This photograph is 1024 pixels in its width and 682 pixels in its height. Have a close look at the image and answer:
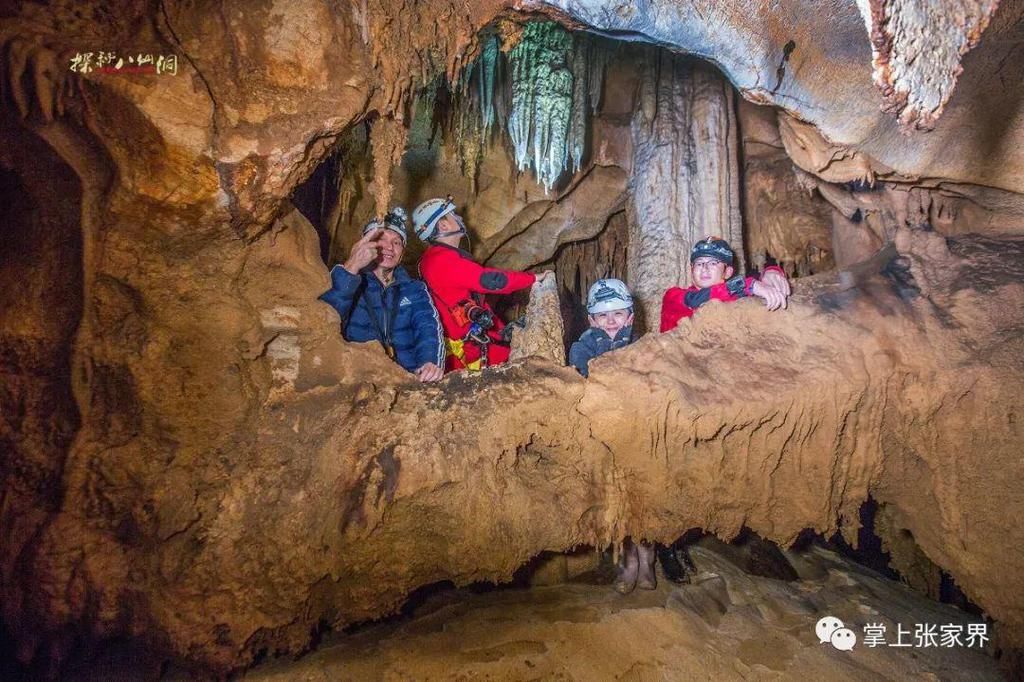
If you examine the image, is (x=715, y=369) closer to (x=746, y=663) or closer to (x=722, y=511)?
(x=722, y=511)

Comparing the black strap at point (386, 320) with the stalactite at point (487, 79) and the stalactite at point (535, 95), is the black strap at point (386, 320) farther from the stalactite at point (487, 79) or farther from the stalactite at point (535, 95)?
the stalactite at point (487, 79)

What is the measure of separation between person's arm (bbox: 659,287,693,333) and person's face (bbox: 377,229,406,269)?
1.91 m

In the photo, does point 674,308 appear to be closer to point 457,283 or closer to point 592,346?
point 592,346

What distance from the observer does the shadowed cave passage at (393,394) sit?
2.32 metres

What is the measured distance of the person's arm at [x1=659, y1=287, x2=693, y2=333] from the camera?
3.51 meters

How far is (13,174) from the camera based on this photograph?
2338 mm

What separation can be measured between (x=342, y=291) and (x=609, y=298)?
1.71 metres

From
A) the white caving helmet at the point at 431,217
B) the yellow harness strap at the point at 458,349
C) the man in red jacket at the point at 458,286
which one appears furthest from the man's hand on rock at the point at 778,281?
the white caving helmet at the point at 431,217

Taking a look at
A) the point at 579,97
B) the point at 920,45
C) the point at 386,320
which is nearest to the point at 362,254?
the point at 386,320

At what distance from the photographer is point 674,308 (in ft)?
11.7

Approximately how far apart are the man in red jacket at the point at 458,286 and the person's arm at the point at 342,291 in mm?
698

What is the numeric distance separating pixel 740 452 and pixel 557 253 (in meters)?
4.70

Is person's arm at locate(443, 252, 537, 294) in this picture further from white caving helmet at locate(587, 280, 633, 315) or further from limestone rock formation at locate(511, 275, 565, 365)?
white caving helmet at locate(587, 280, 633, 315)

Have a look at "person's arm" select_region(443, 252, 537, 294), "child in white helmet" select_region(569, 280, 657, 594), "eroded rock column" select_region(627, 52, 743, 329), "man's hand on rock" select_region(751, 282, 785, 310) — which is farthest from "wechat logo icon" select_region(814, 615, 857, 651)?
"person's arm" select_region(443, 252, 537, 294)
